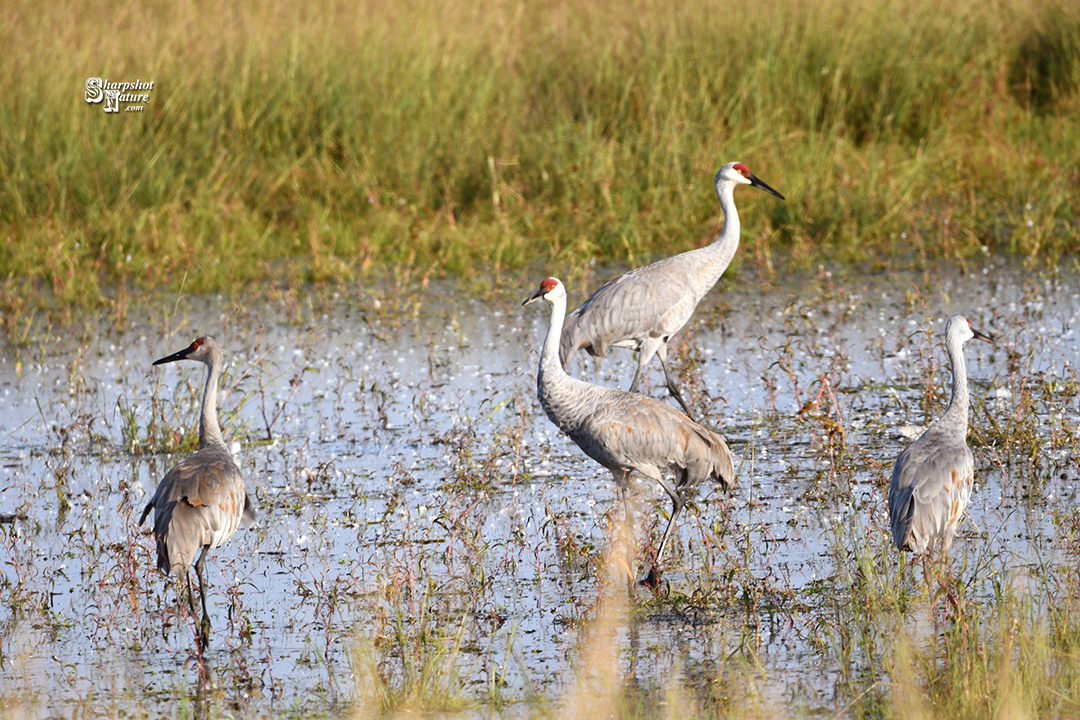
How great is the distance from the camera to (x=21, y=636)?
5.20 meters

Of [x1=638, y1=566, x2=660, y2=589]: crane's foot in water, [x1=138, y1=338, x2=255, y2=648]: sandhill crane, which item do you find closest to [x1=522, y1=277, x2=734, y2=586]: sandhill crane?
[x1=638, y1=566, x2=660, y2=589]: crane's foot in water

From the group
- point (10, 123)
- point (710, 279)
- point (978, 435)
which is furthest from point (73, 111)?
point (978, 435)

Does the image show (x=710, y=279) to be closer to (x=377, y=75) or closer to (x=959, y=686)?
(x=959, y=686)

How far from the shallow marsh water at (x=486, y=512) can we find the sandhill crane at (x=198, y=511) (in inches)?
8.9

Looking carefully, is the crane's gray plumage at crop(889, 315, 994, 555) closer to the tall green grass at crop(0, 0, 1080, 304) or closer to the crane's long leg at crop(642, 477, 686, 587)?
the crane's long leg at crop(642, 477, 686, 587)

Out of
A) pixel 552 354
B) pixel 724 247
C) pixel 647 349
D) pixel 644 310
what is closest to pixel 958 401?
pixel 552 354

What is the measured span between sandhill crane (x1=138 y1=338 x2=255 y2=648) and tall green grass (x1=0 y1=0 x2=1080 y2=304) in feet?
16.4

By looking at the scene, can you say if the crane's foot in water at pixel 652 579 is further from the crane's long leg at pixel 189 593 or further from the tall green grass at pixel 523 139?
the tall green grass at pixel 523 139

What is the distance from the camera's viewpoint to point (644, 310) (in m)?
7.83

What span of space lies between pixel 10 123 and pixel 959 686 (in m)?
9.68

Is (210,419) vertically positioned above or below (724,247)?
below

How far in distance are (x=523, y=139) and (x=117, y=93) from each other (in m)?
3.44

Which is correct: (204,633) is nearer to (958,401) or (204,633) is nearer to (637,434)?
(637,434)

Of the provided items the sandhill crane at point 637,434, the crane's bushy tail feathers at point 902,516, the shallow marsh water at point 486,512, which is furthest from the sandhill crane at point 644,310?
the crane's bushy tail feathers at point 902,516
